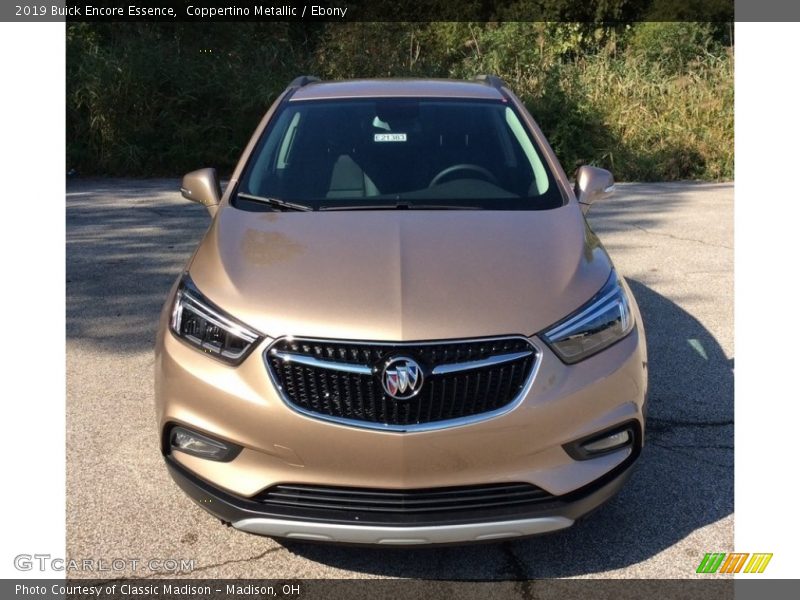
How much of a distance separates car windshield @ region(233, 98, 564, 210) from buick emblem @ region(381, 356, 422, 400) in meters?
1.22

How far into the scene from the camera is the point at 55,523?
3568 mm

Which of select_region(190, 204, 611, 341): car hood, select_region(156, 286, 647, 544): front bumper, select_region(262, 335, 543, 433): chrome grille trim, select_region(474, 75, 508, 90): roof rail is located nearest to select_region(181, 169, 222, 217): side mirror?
select_region(190, 204, 611, 341): car hood

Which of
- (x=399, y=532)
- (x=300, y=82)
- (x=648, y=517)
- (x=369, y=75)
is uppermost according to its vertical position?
(x=300, y=82)

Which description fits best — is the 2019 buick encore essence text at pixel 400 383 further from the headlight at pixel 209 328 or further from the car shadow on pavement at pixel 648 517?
the car shadow on pavement at pixel 648 517

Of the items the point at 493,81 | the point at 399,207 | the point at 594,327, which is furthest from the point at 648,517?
the point at 493,81

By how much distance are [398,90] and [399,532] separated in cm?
276

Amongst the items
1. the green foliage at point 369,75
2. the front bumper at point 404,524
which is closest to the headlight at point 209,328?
the front bumper at point 404,524

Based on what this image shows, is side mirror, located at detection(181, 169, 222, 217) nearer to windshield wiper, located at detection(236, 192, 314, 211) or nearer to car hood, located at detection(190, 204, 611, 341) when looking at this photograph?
windshield wiper, located at detection(236, 192, 314, 211)

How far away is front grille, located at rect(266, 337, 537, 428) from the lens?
2.87 metres

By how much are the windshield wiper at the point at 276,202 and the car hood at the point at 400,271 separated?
0.35ft

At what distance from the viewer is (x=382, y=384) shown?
9.36ft

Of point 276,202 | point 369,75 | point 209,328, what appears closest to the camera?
point 209,328
